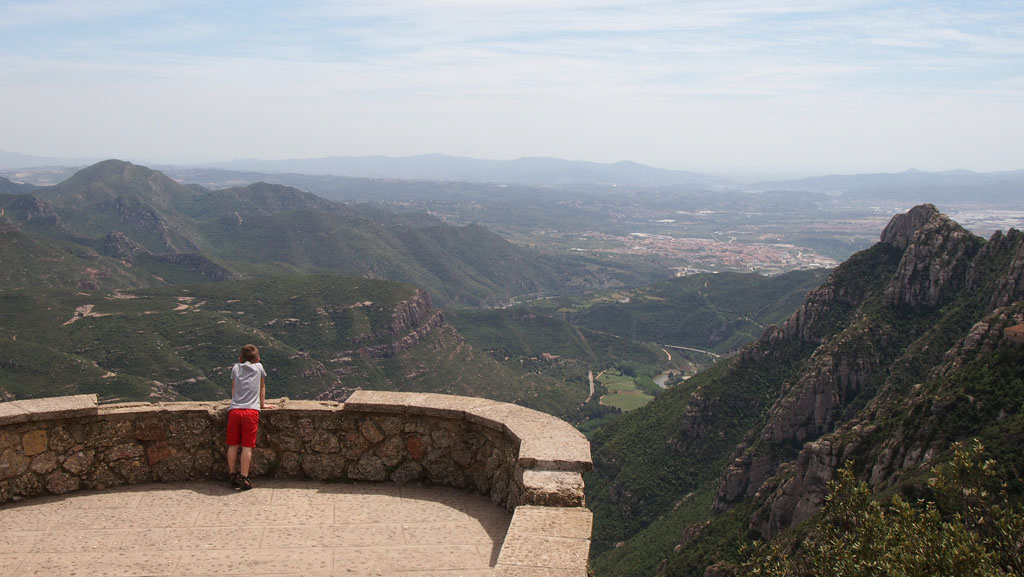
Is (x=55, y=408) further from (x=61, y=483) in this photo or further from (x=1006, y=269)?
(x=1006, y=269)

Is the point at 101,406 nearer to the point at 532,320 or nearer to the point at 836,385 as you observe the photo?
the point at 836,385

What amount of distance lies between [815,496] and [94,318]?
331ft

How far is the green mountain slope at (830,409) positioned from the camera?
36750 millimetres

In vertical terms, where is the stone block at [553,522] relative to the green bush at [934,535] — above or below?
above

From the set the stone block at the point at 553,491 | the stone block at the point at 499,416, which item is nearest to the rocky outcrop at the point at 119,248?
the stone block at the point at 499,416

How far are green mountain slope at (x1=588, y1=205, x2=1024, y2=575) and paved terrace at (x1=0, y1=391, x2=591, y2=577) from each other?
2395cm

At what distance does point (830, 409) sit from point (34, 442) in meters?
54.0

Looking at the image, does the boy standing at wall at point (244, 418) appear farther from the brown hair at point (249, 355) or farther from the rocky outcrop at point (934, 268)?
the rocky outcrop at point (934, 268)

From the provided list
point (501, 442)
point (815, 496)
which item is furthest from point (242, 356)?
point (815, 496)

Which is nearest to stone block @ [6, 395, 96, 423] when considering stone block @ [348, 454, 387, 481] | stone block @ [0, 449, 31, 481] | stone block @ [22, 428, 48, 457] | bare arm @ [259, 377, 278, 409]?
stone block @ [22, 428, 48, 457]

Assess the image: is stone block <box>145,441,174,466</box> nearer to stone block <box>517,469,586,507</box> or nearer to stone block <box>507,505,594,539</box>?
stone block <box>517,469,586,507</box>

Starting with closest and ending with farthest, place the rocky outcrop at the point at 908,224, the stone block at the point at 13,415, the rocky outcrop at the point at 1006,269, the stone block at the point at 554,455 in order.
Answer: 1. the stone block at the point at 554,455
2. the stone block at the point at 13,415
3. the rocky outcrop at the point at 1006,269
4. the rocky outcrop at the point at 908,224

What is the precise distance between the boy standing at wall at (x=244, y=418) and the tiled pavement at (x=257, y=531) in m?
0.34

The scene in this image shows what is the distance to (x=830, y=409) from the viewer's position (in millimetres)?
54562
